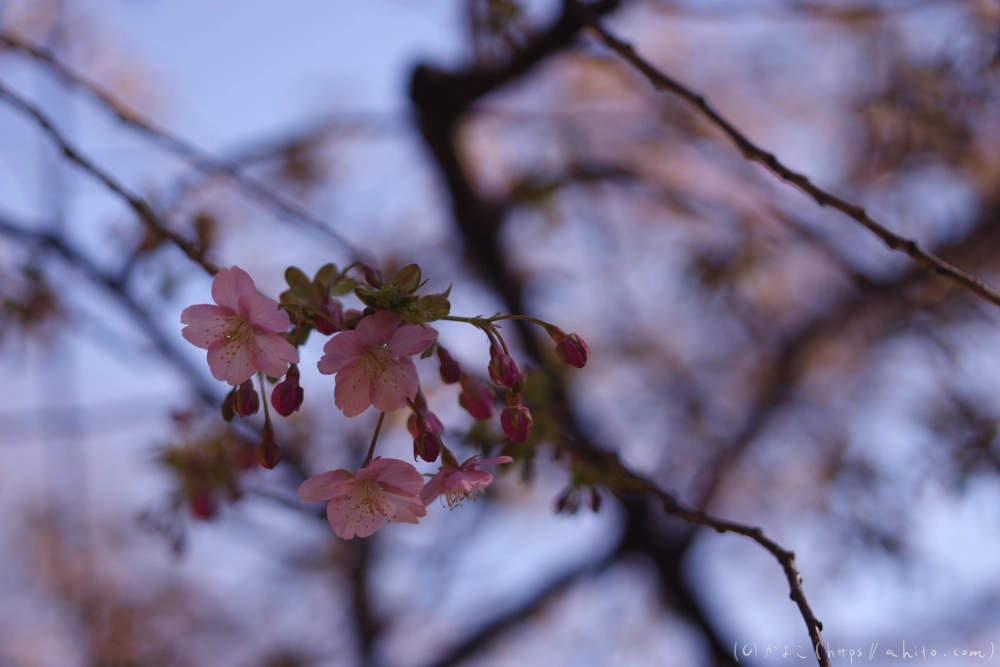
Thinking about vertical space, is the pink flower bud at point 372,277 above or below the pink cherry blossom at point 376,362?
above

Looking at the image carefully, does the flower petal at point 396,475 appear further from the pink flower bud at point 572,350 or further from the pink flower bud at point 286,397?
the pink flower bud at point 572,350

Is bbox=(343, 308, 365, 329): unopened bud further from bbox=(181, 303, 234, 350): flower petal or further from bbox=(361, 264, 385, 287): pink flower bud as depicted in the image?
bbox=(181, 303, 234, 350): flower petal

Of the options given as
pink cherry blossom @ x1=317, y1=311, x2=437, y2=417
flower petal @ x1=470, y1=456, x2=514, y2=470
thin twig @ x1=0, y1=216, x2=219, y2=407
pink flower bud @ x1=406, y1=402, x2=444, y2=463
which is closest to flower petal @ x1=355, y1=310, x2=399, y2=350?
pink cherry blossom @ x1=317, y1=311, x2=437, y2=417

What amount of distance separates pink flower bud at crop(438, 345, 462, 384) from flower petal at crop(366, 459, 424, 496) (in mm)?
147

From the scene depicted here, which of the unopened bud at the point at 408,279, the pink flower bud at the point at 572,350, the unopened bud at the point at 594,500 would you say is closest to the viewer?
the unopened bud at the point at 408,279

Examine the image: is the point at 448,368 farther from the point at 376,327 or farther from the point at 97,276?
the point at 97,276

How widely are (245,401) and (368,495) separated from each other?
9.7 inches

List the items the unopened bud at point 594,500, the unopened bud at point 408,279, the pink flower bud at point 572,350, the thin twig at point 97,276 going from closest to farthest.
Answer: the unopened bud at point 408,279
the pink flower bud at point 572,350
the unopened bud at point 594,500
the thin twig at point 97,276

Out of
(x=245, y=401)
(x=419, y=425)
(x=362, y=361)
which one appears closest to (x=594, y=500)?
(x=419, y=425)

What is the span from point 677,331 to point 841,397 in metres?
1.19

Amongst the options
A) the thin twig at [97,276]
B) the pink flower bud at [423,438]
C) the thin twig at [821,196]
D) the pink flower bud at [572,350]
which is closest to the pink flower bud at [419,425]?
the pink flower bud at [423,438]

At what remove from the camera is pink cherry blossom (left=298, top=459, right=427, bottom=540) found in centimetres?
102

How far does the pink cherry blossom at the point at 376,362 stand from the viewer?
2.94 feet

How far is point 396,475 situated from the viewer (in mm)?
1025
